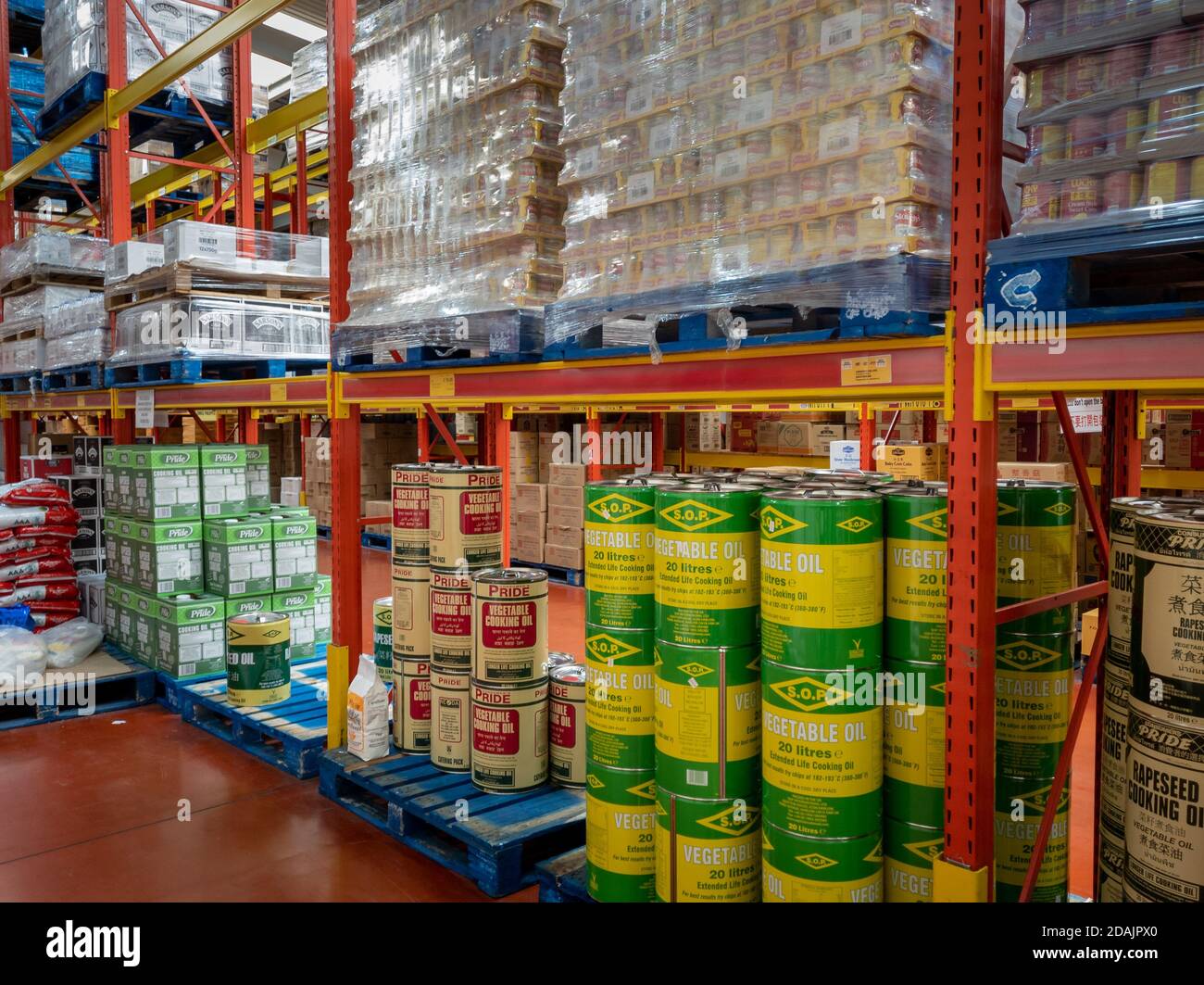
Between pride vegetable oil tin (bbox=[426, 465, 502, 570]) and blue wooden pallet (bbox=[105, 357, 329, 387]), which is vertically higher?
blue wooden pallet (bbox=[105, 357, 329, 387])

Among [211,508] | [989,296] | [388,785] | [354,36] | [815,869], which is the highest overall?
[354,36]

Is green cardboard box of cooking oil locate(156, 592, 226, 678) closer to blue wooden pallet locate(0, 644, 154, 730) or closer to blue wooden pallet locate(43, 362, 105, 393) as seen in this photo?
blue wooden pallet locate(0, 644, 154, 730)

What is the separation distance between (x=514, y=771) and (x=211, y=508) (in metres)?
3.44

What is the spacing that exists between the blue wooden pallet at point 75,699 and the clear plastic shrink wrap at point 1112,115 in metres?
5.83

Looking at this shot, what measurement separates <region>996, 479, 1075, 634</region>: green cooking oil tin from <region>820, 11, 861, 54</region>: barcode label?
1231 mm

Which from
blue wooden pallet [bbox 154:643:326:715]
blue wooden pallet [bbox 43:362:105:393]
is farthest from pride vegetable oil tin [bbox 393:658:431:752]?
blue wooden pallet [bbox 43:362:105:393]

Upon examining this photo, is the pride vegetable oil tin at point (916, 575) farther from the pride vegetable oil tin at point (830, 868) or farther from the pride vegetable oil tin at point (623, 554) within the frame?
the pride vegetable oil tin at point (623, 554)

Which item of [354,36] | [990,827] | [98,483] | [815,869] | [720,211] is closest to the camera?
[990,827]

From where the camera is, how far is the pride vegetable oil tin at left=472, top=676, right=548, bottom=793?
372cm

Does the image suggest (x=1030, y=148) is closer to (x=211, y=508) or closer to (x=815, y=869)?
(x=815, y=869)

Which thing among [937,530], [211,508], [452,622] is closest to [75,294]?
[211,508]

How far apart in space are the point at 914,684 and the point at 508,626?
1.83 meters

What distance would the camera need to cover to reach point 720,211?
251cm

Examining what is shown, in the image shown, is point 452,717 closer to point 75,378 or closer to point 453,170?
point 453,170
